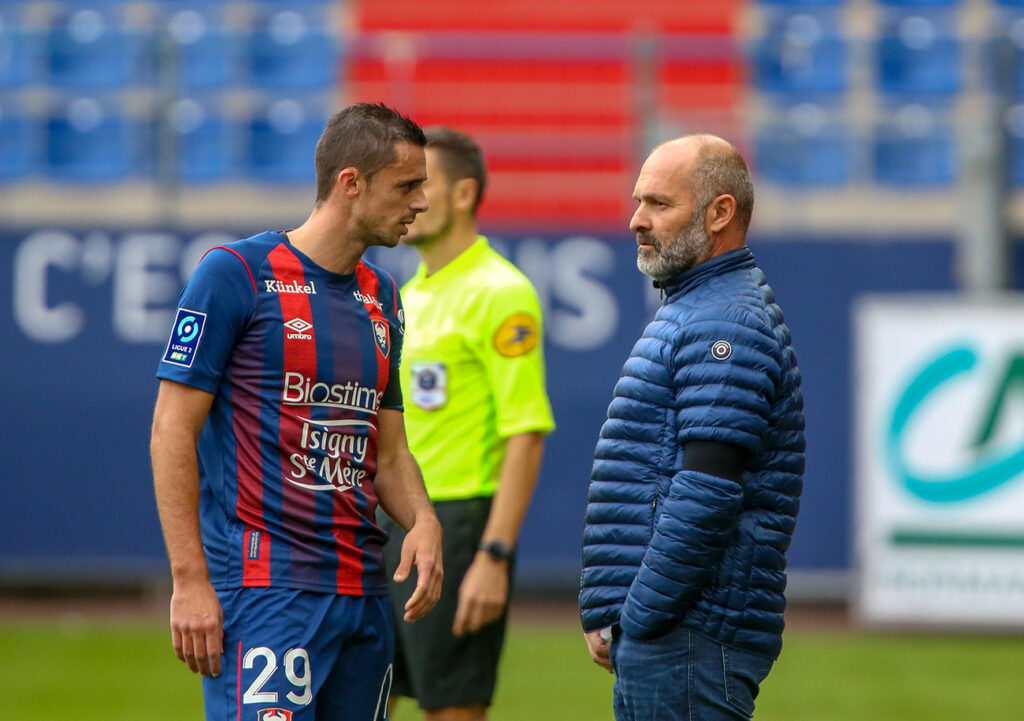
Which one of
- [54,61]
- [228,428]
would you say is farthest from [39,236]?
[228,428]

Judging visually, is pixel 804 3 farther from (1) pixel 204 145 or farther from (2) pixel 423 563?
(2) pixel 423 563

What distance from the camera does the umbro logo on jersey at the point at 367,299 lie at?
10.5ft

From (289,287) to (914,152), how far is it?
7541 millimetres

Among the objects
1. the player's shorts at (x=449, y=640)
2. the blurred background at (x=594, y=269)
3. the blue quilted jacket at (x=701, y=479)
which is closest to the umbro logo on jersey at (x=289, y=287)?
the blue quilted jacket at (x=701, y=479)

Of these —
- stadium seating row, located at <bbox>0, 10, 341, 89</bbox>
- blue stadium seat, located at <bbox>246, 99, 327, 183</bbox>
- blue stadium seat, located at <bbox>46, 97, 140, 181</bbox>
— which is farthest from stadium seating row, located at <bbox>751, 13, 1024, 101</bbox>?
blue stadium seat, located at <bbox>46, 97, 140, 181</bbox>

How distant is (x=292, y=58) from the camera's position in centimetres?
1116

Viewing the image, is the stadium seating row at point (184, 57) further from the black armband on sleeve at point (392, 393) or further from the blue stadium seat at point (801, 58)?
the black armband on sleeve at point (392, 393)

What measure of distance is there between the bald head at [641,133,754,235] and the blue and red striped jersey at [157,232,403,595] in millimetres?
834

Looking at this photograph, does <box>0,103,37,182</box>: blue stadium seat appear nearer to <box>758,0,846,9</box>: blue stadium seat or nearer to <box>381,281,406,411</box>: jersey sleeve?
<box>758,0,846,9</box>: blue stadium seat

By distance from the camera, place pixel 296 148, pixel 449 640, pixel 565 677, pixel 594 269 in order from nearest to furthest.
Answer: pixel 449 640, pixel 565 677, pixel 594 269, pixel 296 148

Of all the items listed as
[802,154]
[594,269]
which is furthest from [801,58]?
[594,269]

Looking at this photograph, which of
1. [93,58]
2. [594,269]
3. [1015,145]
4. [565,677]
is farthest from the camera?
[93,58]

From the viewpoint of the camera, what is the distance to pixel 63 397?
357 inches

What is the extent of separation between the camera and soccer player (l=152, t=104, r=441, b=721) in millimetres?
2916
